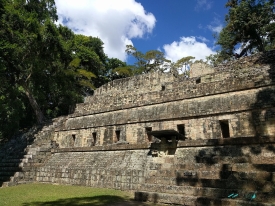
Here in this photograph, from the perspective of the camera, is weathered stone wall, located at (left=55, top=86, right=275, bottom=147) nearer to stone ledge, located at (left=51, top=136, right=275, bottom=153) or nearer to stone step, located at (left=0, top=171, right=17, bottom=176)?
stone ledge, located at (left=51, top=136, right=275, bottom=153)

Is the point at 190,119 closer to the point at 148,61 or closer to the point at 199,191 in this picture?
the point at 199,191

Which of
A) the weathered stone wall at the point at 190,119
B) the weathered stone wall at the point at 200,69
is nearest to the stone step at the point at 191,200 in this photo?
the weathered stone wall at the point at 190,119

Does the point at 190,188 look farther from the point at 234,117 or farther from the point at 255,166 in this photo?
the point at 234,117

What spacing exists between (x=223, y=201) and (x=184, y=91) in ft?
24.1

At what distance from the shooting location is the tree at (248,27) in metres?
23.5

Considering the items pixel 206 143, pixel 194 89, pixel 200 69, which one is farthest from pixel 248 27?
pixel 206 143

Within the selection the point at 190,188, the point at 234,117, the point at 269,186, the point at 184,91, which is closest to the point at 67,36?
the point at 184,91

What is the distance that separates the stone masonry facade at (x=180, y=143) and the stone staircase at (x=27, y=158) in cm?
8

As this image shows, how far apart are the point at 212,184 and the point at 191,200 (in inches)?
31.2

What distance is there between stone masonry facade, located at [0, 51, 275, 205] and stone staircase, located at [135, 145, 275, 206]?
0.08 ft

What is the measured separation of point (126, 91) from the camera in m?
18.6

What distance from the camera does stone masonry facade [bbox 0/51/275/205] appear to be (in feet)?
21.2

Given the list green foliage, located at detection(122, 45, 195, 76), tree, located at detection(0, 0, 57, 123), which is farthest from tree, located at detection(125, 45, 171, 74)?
tree, located at detection(0, 0, 57, 123)

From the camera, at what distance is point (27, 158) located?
44.0 feet
